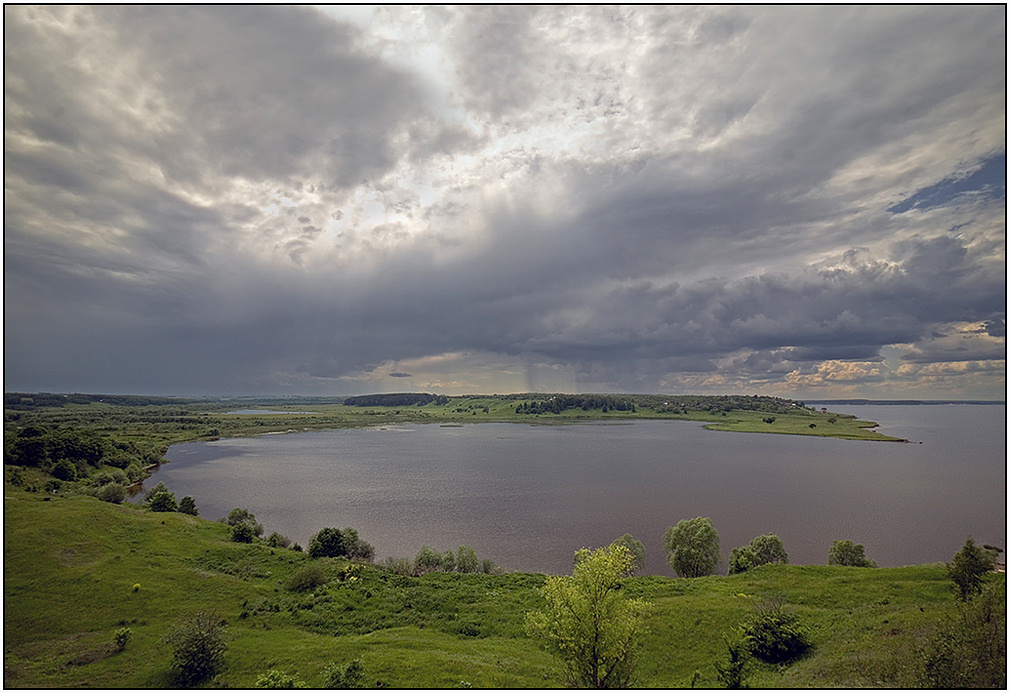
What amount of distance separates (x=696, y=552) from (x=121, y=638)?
67270 millimetres

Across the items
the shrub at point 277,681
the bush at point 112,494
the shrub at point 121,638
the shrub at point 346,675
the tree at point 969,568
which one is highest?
the tree at point 969,568

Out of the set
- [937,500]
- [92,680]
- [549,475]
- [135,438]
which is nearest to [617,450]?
[549,475]

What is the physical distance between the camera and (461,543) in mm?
76625

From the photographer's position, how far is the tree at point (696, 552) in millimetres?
64250

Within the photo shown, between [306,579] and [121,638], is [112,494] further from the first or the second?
[121,638]

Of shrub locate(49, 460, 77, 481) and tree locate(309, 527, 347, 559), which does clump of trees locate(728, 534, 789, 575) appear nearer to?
tree locate(309, 527, 347, 559)

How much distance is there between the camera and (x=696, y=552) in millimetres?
63906

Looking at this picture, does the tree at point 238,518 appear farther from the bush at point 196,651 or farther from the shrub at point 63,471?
the shrub at point 63,471

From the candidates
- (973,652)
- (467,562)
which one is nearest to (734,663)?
(973,652)

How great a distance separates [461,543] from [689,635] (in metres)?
43.3

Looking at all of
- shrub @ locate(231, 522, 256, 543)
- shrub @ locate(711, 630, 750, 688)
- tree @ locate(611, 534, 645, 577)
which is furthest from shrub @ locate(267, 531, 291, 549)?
shrub @ locate(711, 630, 750, 688)

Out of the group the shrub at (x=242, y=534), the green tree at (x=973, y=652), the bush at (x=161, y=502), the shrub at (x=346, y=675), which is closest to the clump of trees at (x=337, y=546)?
the shrub at (x=242, y=534)

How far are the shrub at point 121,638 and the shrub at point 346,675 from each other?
68.7 feet

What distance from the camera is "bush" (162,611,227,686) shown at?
36375mm
